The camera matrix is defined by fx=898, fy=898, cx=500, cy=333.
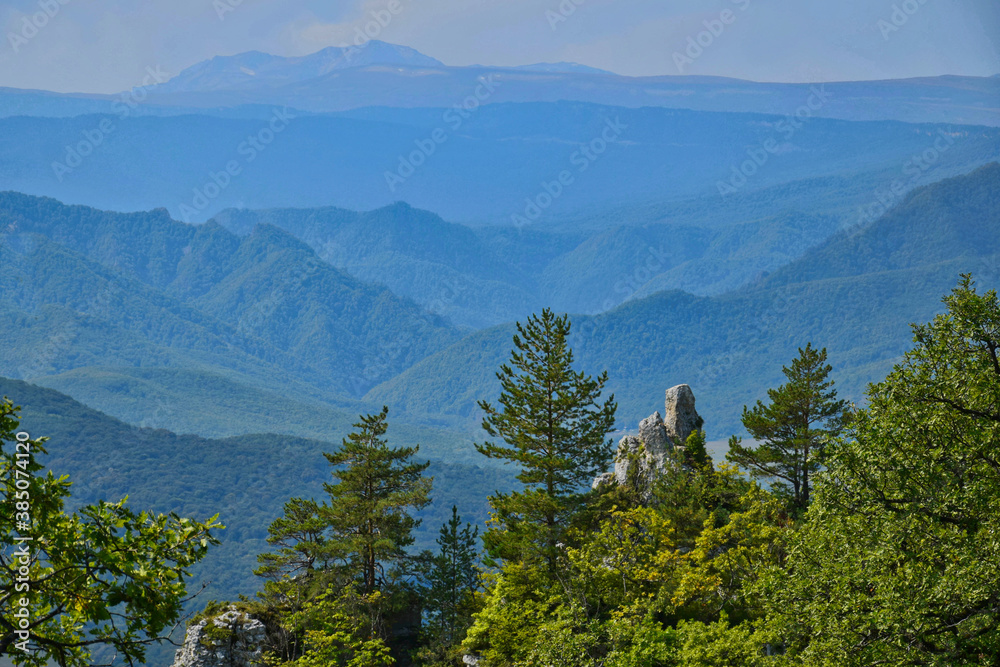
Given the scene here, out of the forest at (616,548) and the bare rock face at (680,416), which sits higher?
the bare rock face at (680,416)

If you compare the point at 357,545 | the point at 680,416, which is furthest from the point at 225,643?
the point at 680,416

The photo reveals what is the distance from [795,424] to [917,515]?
27.5m

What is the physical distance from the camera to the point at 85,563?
9961 mm

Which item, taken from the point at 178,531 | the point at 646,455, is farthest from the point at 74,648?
the point at 646,455

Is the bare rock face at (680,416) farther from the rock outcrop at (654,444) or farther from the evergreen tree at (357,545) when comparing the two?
the evergreen tree at (357,545)

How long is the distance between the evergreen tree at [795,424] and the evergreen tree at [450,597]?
14.1 meters

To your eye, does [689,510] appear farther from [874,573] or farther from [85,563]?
[85,563]

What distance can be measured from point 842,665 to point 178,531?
10.6 metres

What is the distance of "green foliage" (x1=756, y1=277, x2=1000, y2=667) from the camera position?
540 inches

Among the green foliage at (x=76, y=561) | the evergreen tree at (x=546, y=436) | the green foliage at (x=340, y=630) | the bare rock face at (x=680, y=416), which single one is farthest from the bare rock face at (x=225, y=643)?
the green foliage at (x=76, y=561)

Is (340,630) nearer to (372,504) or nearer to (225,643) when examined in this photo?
(225,643)

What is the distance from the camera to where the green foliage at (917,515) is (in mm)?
13711

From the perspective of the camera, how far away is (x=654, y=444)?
4409 centimetres

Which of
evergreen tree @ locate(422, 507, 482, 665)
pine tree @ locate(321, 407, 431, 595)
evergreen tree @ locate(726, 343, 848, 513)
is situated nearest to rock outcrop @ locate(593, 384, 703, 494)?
evergreen tree @ locate(726, 343, 848, 513)
